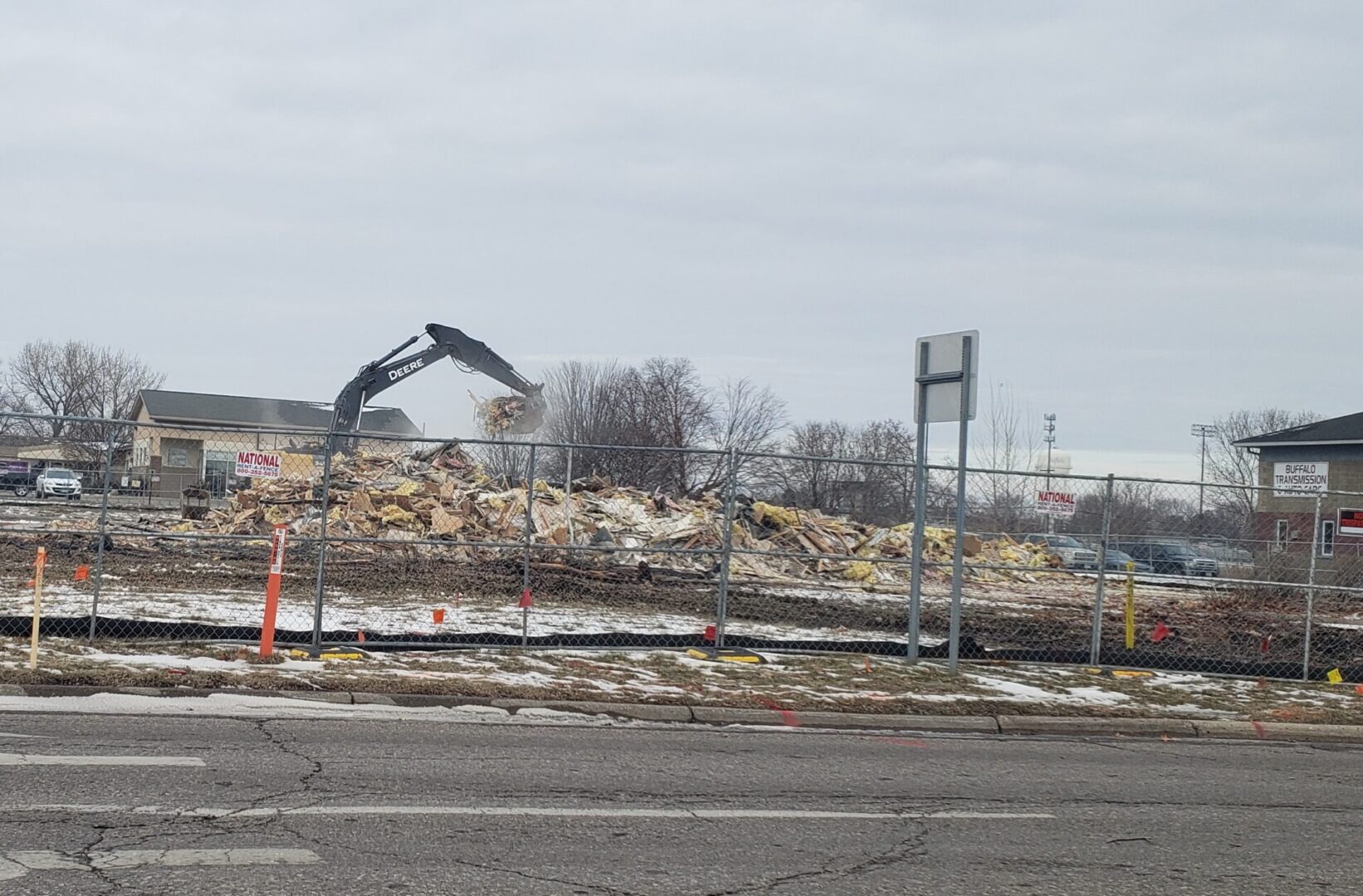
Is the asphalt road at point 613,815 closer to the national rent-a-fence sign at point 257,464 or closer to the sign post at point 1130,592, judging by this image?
the national rent-a-fence sign at point 257,464

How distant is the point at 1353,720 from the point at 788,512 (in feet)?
26.0

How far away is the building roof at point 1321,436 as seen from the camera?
44031 millimetres

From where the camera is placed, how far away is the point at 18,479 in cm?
1197

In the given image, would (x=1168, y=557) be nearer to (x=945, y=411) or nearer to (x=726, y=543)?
(x=945, y=411)

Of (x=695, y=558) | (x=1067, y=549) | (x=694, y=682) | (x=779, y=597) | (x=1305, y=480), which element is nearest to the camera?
(x=694, y=682)

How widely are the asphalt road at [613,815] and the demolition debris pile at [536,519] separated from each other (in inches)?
321

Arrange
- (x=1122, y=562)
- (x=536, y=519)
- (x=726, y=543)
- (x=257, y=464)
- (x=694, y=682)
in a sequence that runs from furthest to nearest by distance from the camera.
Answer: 1. (x=536, y=519)
2. (x=1122, y=562)
3. (x=726, y=543)
4. (x=257, y=464)
5. (x=694, y=682)

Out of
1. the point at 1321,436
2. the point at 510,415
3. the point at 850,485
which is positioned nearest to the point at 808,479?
the point at 850,485

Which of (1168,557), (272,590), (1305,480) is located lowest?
(272,590)

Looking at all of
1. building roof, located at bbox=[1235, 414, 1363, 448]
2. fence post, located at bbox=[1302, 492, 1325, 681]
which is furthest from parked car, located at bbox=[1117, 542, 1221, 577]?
building roof, located at bbox=[1235, 414, 1363, 448]

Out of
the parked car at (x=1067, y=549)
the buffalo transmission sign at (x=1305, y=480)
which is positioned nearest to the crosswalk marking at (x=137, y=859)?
the parked car at (x=1067, y=549)

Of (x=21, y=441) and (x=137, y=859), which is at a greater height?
(x=21, y=441)

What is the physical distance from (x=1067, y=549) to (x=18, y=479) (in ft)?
35.8

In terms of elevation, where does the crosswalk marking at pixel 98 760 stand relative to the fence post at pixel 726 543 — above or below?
below
